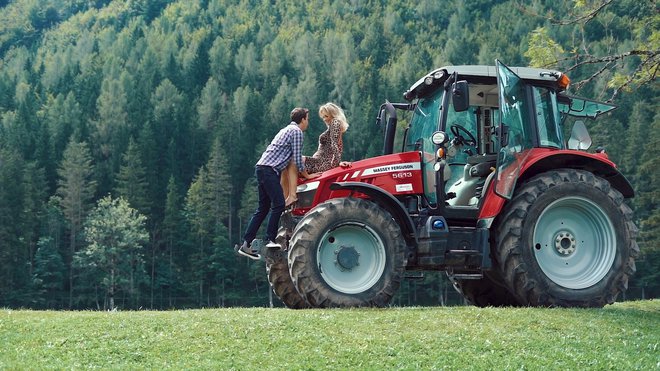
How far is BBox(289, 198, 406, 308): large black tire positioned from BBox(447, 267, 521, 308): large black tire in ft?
8.12

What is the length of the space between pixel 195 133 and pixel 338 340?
119920 mm

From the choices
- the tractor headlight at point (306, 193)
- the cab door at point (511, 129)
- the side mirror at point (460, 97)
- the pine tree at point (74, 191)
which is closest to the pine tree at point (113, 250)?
the pine tree at point (74, 191)

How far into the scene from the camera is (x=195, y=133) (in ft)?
417

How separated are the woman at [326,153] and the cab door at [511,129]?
216 cm

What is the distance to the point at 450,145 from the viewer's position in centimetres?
1286

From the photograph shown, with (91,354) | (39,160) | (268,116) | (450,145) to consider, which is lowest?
(91,354)

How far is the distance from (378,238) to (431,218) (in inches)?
37.4

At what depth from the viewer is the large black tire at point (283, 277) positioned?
39.4 ft

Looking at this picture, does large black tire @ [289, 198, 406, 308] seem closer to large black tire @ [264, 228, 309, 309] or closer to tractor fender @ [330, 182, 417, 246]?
tractor fender @ [330, 182, 417, 246]

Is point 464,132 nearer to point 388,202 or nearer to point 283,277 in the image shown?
point 388,202

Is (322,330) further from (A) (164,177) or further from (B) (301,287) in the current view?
(A) (164,177)

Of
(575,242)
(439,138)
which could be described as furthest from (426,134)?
(575,242)

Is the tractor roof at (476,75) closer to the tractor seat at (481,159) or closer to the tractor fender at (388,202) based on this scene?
the tractor seat at (481,159)

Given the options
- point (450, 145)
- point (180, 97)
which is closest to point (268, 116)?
point (180, 97)
